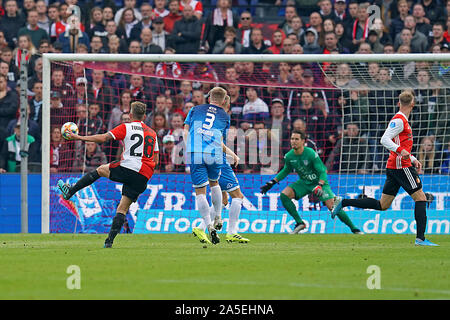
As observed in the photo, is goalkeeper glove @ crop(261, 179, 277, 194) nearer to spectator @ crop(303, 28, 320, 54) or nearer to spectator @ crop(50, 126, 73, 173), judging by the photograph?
spectator @ crop(50, 126, 73, 173)

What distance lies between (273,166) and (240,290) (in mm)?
11569

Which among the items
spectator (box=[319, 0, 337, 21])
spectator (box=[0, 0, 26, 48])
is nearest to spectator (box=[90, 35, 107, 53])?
spectator (box=[0, 0, 26, 48])

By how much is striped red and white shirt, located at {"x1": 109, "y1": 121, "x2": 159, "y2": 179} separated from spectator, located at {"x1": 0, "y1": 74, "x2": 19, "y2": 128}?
8.52m

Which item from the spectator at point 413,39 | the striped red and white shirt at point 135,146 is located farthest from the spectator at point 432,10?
the striped red and white shirt at point 135,146

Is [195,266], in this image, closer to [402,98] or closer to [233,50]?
[402,98]

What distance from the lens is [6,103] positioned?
2017 cm

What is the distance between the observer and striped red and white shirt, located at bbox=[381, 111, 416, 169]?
12.7 metres

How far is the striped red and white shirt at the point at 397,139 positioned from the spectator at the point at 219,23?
9517 millimetres

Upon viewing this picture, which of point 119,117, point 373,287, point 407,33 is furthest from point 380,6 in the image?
point 373,287

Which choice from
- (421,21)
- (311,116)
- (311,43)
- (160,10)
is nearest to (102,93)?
(160,10)

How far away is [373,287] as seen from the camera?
757cm

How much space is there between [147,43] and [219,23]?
192cm

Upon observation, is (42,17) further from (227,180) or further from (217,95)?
(217,95)

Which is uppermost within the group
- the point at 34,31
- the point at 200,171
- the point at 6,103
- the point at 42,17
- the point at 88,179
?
the point at 42,17
